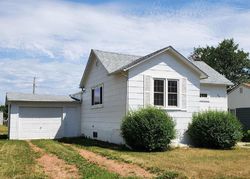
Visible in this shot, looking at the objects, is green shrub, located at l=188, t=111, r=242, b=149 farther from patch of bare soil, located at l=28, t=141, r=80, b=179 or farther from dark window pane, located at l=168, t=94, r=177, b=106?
patch of bare soil, located at l=28, t=141, r=80, b=179

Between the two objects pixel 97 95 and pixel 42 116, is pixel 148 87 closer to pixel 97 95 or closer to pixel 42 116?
pixel 97 95

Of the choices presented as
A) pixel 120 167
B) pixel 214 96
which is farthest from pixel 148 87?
pixel 120 167

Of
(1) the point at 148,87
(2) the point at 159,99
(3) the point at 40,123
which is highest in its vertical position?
(1) the point at 148,87

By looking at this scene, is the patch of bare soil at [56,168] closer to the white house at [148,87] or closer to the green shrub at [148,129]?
the green shrub at [148,129]

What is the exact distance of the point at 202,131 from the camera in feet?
59.4

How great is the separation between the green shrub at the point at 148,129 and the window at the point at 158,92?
5.21ft

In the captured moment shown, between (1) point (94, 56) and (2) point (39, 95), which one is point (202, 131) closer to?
(1) point (94, 56)

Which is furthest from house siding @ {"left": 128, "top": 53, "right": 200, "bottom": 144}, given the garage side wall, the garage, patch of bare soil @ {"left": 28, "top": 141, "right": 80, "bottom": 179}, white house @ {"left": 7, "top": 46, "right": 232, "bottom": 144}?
the garage

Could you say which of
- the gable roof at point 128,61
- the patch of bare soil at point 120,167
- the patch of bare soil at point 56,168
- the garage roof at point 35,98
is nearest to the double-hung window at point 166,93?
the gable roof at point 128,61

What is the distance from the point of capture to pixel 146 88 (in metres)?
18.3

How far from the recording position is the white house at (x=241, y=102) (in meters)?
29.5

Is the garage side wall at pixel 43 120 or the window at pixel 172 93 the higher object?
the window at pixel 172 93

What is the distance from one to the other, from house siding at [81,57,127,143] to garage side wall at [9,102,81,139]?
40.4 inches

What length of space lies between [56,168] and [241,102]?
22.7 metres
